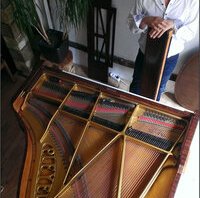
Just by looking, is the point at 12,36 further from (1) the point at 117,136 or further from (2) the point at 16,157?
(1) the point at 117,136

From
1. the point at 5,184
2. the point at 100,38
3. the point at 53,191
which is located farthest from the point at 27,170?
the point at 100,38

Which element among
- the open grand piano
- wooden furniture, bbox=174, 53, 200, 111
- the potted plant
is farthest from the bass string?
the potted plant

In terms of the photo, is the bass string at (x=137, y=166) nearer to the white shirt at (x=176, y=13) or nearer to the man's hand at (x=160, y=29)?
the man's hand at (x=160, y=29)

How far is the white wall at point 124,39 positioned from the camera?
2566 millimetres

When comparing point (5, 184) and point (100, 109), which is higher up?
point (100, 109)

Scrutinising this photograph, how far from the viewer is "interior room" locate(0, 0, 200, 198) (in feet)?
5.70

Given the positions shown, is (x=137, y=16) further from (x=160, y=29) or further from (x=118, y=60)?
(x=118, y=60)

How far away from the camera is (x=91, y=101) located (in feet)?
6.75

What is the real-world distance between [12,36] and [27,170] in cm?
168

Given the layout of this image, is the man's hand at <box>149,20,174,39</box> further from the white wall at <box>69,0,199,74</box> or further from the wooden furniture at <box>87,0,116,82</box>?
the wooden furniture at <box>87,0,116,82</box>

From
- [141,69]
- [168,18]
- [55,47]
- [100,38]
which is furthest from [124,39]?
[168,18]

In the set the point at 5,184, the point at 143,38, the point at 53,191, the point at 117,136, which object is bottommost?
the point at 5,184

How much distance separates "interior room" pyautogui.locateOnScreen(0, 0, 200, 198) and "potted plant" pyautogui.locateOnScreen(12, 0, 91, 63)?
0.01 meters

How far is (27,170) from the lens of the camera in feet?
5.85
